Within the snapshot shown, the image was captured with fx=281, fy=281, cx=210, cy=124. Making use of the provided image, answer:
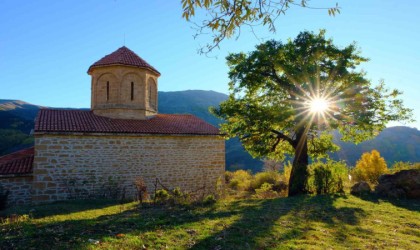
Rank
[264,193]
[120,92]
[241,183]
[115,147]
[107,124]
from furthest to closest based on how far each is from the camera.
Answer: [241,183] < [120,92] < [264,193] < [107,124] < [115,147]

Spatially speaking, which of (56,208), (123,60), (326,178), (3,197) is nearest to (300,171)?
(326,178)

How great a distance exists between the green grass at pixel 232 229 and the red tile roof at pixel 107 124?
16.3 ft

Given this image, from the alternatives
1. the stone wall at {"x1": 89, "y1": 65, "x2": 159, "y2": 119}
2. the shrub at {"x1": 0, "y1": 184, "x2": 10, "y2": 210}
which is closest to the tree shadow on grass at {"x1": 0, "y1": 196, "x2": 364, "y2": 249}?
the shrub at {"x1": 0, "y1": 184, "x2": 10, "y2": 210}

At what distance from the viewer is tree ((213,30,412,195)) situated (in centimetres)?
1181

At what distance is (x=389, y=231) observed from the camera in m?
7.04

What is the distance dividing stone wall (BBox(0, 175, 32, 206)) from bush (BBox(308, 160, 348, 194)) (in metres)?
12.8

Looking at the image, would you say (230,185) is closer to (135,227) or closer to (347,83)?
(347,83)

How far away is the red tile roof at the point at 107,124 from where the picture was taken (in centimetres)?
1371

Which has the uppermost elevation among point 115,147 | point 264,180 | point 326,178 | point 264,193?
point 115,147

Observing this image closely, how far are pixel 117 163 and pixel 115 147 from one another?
0.82 meters

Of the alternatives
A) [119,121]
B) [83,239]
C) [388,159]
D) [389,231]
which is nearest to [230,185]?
[119,121]

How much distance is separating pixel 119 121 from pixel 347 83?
1184cm

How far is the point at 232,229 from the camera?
6516mm

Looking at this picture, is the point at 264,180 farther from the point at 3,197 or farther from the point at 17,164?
the point at 3,197
